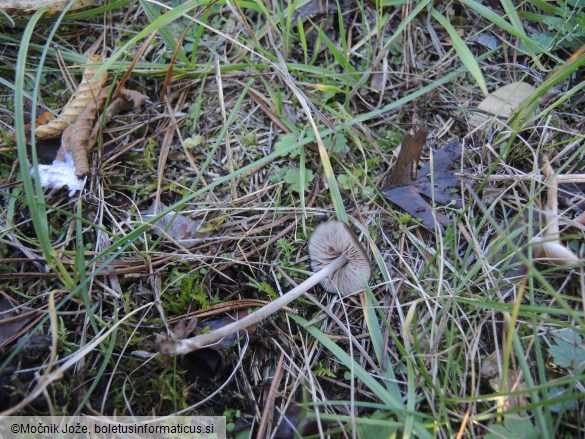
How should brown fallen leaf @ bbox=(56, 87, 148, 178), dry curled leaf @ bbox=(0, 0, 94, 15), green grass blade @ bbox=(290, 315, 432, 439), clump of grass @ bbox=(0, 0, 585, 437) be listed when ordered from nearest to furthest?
green grass blade @ bbox=(290, 315, 432, 439), clump of grass @ bbox=(0, 0, 585, 437), brown fallen leaf @ bbox=(56, 87, 148, 178), dry curled leaf @ bbox=(0, 0, 94, 15)

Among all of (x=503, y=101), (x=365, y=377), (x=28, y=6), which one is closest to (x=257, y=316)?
(x=365, y=377)

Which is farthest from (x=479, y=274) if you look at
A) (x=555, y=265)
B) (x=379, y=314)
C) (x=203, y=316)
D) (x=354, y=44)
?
(x=354, y=44)

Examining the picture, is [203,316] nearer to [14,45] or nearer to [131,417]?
[131,417]

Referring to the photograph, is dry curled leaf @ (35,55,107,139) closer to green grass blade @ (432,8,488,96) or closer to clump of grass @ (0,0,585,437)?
clump of grass @ (0,0,585,437)

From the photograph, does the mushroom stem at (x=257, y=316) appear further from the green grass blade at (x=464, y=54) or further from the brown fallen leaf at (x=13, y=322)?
the green grass blade at (x=464, y=54)

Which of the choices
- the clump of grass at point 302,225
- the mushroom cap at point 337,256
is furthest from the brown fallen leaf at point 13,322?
the mushroom cap at point 337,256

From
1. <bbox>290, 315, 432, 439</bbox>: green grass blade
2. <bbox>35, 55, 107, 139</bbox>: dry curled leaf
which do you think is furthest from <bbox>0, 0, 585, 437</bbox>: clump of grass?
<bbox>35, 55, 107, 139</bbox>: dry curled leaf

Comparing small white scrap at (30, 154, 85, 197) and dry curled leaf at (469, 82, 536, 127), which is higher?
dry curled leaf at (469, 82, 536, 127)
